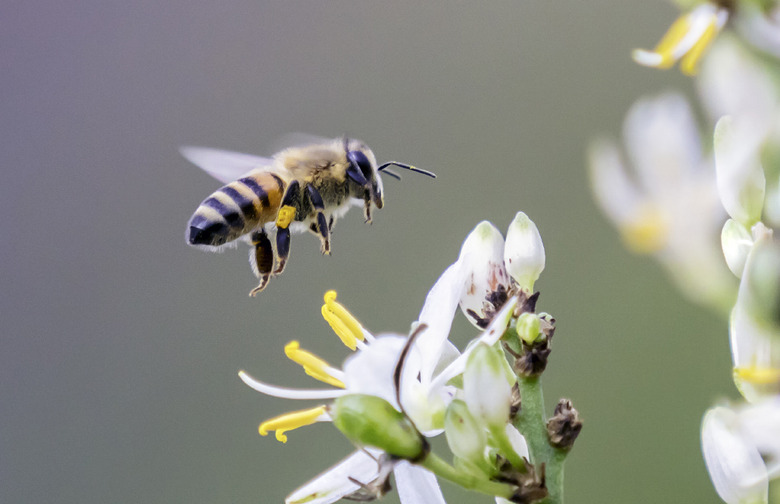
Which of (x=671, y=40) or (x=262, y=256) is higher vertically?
(x=671, y=40)

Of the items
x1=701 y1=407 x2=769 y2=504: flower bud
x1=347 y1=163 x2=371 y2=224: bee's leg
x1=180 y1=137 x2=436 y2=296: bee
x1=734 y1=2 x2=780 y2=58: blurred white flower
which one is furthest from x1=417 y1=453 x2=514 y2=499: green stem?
x1=347 y1=163 x2=371 y2=224: bee's leg

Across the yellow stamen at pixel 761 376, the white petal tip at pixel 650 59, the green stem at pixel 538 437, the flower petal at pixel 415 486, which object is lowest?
the flower petal at pixel 415 486

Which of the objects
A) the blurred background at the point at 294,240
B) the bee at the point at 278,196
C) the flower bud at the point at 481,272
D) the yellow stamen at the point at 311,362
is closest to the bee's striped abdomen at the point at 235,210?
A: the bee at the point at 278,196

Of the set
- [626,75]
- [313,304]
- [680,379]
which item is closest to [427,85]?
[626,75]

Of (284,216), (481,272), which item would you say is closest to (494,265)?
(481,272)

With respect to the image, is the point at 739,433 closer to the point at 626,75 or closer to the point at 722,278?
the point at 722,278

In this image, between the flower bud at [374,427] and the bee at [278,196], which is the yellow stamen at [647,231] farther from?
the bee at [278,196]

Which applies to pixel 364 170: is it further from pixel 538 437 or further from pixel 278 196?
pixel 538 437
